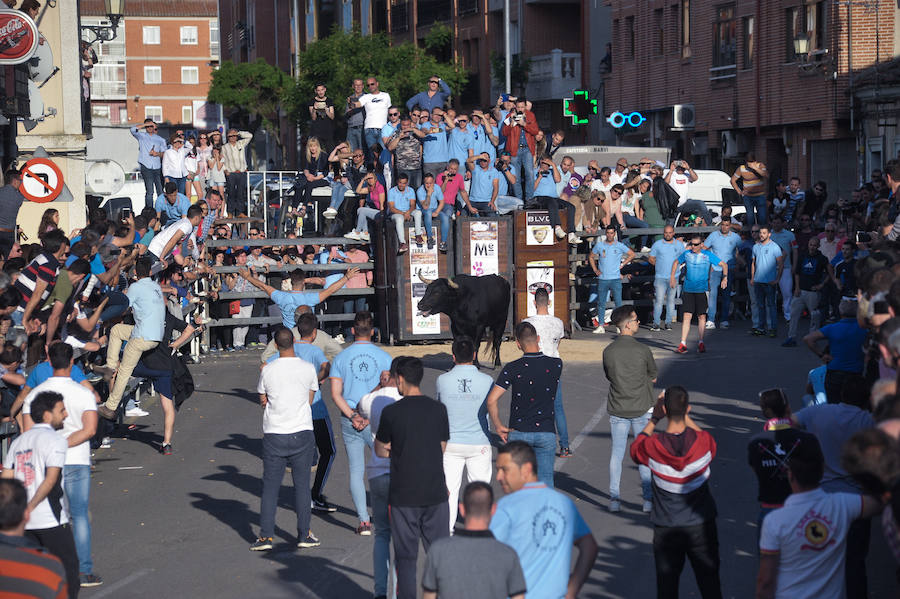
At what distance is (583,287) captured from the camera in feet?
87.6

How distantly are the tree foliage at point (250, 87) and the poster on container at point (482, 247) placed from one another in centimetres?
4590

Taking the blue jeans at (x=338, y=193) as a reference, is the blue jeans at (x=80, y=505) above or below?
below

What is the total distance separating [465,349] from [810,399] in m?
3.27

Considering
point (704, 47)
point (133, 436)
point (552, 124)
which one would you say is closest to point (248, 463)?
point (133, 436)

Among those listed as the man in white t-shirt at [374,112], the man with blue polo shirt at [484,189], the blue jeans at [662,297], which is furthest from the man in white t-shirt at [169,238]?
the blue jeans at [662,297]

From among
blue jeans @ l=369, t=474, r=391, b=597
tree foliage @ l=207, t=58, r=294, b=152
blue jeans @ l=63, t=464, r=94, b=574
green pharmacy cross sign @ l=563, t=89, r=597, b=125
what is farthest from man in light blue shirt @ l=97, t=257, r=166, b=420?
tree foliage @ l=207, t=58, r=294, b=152

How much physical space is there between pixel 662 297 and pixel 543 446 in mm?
14145

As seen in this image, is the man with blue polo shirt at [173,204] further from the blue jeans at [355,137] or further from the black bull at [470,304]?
the black bull at [470,304]

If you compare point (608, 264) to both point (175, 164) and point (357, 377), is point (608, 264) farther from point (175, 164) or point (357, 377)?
point (357, 377)

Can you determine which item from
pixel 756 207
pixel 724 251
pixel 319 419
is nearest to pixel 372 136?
pixel 724 251

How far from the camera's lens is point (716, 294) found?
25.3 meters

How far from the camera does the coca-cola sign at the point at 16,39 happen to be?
19.0m

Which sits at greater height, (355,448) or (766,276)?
(766,276)

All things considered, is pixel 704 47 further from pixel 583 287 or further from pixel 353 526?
pixel 353 526
